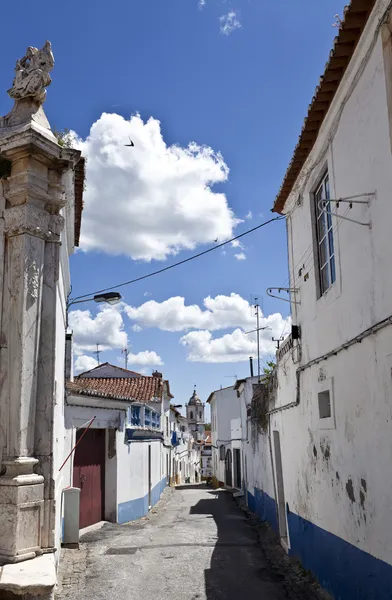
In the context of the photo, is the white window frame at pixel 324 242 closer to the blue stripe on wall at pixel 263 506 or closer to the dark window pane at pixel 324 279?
the dark window pane at pixel 324 279

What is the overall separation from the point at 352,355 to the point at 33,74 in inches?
186

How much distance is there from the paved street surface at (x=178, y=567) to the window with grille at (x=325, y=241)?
4023 mm

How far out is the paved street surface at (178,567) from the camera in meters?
7.23

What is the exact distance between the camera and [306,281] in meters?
8.25

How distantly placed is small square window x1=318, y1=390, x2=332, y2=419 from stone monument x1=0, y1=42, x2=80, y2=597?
3.50 metres

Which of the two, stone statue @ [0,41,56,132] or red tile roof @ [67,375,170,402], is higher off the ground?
stone statue @ [0,41,56,132]

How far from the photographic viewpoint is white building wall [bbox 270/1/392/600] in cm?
518

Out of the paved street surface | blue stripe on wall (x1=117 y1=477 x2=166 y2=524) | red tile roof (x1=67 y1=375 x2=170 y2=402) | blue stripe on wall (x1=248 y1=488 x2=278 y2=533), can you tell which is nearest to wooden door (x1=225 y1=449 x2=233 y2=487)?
red tile roof (x1=67 y1=375 x2=170 y2=402)

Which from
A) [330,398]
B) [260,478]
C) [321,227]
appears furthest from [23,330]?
[260,478]

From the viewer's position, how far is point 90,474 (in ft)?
39.3

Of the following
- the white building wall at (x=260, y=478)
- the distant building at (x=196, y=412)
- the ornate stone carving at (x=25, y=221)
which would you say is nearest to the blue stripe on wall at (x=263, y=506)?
the white building wall at (x=260, y=478)

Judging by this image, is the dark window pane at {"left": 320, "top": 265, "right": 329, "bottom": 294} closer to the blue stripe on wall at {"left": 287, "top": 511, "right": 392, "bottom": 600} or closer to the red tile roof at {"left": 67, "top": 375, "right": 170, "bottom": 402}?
the blue stripe on wall at {"left": 287, "top": 511, "right": 392, "bottom": 600}

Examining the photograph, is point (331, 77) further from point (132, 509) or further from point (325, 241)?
point (132, 509)

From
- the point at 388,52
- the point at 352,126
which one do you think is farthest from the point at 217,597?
the point at 388,52
